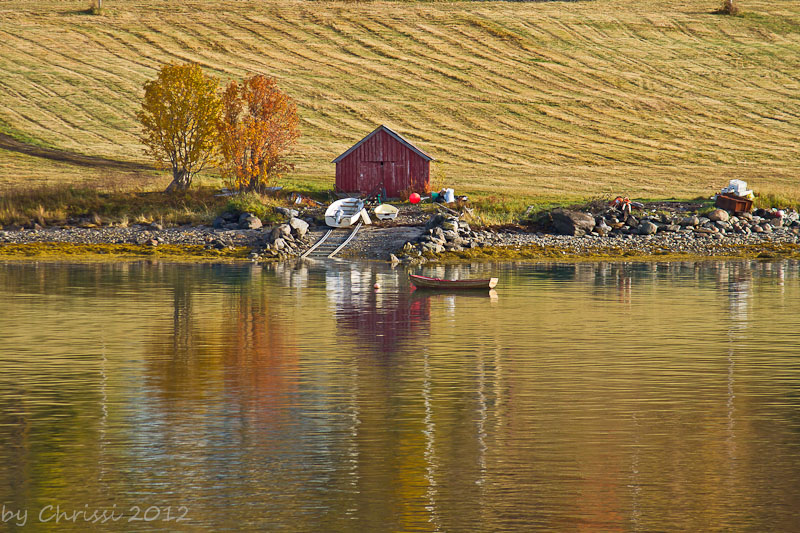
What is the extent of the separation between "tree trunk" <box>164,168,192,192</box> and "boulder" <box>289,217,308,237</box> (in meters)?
11.3

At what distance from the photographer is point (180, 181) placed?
2793 inches

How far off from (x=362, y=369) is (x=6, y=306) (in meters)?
17.5

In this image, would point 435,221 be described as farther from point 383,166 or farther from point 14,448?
point 14,448

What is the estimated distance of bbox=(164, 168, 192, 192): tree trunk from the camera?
70.1 metres

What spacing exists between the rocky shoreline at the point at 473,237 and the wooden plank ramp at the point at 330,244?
1.61ft

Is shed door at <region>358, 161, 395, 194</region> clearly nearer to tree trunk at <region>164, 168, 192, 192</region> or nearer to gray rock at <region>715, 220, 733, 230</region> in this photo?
tree trunk at <region>164, 168, 192, 192</region>

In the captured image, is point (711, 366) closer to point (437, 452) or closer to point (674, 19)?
point (437, 452)

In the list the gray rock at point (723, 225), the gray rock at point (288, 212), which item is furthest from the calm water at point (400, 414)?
the gray rock at point (723, 225)

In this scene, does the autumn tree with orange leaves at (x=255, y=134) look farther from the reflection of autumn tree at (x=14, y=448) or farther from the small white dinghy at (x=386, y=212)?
the reflection of autumn tree at (x=14, y=448)

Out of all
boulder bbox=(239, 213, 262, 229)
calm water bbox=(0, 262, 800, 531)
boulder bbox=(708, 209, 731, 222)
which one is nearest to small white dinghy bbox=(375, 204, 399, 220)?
boulder bbox=(239, 213, 262, 229)

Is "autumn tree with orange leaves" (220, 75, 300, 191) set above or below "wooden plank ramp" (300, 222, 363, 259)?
above

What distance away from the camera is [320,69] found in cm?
10606

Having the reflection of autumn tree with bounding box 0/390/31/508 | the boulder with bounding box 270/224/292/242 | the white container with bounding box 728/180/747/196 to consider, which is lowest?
the reflection of autumn tree with bounding box 0/390/31/508

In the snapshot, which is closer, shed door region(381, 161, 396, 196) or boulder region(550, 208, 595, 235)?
boulder region(550, 208, 595, 235)
